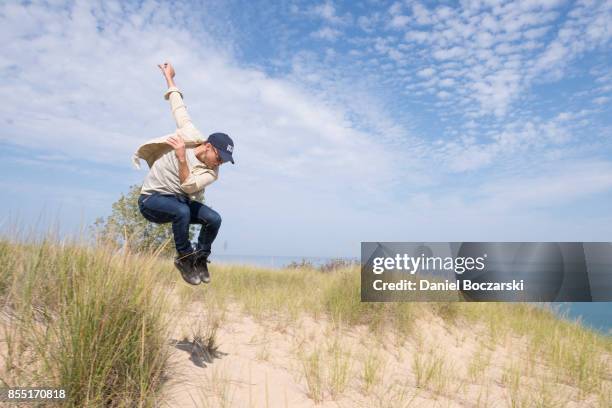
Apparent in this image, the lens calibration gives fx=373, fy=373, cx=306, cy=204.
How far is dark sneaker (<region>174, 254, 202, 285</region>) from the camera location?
389cm

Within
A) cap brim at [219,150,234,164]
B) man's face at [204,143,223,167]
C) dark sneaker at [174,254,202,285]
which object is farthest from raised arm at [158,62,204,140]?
dark sneaker at [174,254,202,285]

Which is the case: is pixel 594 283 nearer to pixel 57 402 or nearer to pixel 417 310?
pixel 417 310

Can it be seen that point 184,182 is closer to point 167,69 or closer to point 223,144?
point 223,144

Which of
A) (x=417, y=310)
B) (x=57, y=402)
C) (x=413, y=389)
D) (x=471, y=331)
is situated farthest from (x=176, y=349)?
(x=471, y=331)

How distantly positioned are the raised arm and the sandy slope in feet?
7.34

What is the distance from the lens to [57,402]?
2.53 m

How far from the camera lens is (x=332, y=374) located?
165 inches

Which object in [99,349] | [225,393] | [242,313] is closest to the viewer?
[99,349]

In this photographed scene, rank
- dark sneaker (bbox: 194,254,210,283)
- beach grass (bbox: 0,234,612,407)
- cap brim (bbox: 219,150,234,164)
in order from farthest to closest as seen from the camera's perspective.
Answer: dark sneaker (bbox: 194,254,210,283) → cap brim (bbox: 219,150,234,164) → beach grass (bbox: 0,234,612,407)

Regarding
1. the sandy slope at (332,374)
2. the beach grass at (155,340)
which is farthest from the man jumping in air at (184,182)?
the sandy slope at (332,374)

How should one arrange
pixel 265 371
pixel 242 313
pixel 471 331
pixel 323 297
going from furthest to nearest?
pixel 471 331 → pixel 323 297 → pixel 242 313 → pixel 265 371

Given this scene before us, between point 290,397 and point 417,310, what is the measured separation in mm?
4527

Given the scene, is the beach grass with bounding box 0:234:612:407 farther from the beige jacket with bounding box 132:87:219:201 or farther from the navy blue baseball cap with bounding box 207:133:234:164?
the navy blue baseball cap with bounding box 207:133:234:164

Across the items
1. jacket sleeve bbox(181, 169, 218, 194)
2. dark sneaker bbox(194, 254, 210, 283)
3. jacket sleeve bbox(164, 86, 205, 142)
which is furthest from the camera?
dark sneaker bbox(194, 254, 210, 283)
